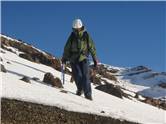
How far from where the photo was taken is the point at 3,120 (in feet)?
40.0

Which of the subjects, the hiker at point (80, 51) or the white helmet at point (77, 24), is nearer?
the white helmet at point (77, 24)

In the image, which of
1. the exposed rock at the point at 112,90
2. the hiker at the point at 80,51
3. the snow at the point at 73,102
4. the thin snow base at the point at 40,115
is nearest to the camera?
the thin snow base at the point at 40,115

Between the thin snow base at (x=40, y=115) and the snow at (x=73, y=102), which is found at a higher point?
the snow at (x=73, y=102)

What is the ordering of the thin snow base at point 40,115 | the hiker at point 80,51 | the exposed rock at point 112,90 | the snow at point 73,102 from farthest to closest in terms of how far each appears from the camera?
the exposed rock at point 112,90 → the hiker at point 80,51 → the snow at point 73,102 → the thin snow base at point 40,115

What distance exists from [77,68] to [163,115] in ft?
9.92

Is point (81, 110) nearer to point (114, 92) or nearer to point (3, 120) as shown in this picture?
point (3, 120)

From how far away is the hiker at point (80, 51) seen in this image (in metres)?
17.6

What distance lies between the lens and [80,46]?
695 inches

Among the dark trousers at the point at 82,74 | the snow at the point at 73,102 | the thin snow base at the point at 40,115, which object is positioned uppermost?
the dark trousers at the point at 82,74

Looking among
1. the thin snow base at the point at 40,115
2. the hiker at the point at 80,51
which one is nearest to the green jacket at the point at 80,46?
the hiker at the point at 80,51

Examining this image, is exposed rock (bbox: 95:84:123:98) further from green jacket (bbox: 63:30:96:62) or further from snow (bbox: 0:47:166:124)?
green jacket (bbox: 63:30:96:62)

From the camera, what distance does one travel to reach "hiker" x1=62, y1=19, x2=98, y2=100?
17562mm

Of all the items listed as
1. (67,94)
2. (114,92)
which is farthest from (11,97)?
(114,92)

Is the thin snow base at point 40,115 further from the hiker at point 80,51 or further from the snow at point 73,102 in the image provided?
the hiker at point 80,51
